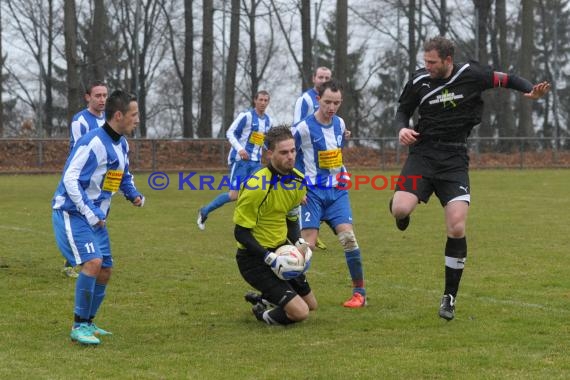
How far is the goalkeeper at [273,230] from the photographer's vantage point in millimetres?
6547

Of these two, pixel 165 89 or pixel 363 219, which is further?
pixel 165 89

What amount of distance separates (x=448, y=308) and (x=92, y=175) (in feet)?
8.87

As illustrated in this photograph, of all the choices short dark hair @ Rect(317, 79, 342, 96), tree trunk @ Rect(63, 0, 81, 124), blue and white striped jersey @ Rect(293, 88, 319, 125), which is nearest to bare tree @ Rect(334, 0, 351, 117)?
tree trunk @ Rect(63, 0, 81, 124)

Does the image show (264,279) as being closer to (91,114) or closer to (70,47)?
(91,114)

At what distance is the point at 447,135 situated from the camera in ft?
22.7

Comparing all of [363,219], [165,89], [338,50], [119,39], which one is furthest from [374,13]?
[363,219]

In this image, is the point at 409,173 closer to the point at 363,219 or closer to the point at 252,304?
the point at 252,304

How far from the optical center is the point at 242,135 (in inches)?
550

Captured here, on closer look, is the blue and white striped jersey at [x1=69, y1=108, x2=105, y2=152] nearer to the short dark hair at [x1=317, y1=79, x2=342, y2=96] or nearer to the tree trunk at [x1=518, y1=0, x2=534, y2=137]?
the short dark hair at [x1=317, y1=79, x2=342, y2=96]

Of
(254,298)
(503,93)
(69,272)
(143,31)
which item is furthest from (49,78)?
(254,298)

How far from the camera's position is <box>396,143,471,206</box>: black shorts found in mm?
6844

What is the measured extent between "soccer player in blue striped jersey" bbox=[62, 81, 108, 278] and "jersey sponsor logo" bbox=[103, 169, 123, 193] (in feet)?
8.12

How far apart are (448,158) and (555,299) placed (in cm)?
160

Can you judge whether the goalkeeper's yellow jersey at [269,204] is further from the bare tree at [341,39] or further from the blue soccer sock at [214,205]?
the bare tree at [341,39]
